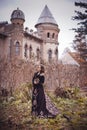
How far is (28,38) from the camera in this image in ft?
61.5

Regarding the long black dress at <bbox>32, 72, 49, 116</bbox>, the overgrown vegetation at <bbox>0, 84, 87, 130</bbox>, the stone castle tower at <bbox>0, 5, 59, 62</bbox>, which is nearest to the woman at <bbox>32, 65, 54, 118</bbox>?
the long black dress at <bbox>32, 72, 49, 116</bbox>

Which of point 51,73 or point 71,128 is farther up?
point 51,73

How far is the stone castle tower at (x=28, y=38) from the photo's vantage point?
16609 millimetres

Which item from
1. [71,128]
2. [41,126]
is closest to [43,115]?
[41,126]

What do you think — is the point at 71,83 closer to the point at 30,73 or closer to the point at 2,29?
the point at 30,73

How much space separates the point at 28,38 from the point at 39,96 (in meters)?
12.9

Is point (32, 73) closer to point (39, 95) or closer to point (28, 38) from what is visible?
point (39, 95)

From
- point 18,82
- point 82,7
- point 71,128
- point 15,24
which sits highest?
point 15,24

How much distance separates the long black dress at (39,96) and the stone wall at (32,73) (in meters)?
3.15

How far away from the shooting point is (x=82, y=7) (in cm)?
746

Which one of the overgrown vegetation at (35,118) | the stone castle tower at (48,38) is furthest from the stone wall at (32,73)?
the stone castle tower at (48,38)

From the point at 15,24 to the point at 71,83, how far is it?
662cm

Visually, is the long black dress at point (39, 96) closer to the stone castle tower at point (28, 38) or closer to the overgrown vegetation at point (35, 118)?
the overgrown vegetation at point (35, 118)

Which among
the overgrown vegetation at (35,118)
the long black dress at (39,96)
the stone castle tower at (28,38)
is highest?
the stone castle tower at (28,38)
